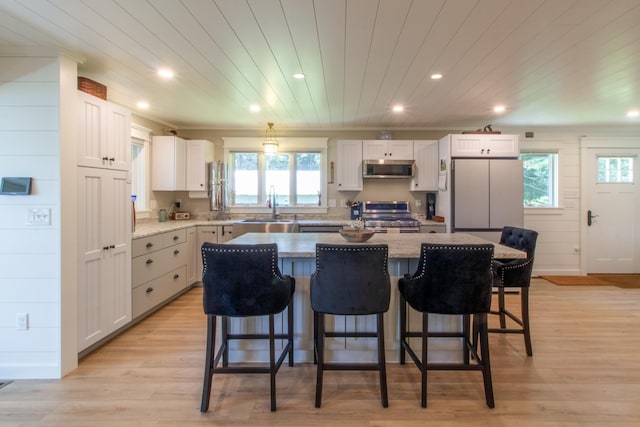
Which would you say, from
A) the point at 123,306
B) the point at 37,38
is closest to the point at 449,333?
the point at 123,306

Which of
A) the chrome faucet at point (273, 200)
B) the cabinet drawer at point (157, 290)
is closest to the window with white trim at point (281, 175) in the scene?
the chrome faucet at point (273, 200)

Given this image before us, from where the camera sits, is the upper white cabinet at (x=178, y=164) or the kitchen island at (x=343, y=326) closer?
the kitchen island at (x=343, y=326)

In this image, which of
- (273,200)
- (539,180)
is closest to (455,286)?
(273,200)

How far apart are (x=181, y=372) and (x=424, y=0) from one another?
2.88 meters

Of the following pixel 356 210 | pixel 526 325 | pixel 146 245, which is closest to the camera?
pixel 526 325

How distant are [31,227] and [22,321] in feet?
2.20

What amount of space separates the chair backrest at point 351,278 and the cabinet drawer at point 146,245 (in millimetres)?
2141

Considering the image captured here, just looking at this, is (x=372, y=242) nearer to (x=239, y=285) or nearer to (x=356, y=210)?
(x=239, y=285)

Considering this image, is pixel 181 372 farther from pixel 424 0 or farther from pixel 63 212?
pixel 424 0

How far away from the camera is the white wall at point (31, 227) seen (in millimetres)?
2314

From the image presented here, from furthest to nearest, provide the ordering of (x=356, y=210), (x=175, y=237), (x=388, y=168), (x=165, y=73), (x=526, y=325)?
(x=356, y=210) < (x=388, y=168) < (x=175, y=237) < (x=165, y=73) < (x=526, y=325)

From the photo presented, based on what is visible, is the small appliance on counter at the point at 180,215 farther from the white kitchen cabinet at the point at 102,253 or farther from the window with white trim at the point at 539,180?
the window with white trim at the point at 539,180

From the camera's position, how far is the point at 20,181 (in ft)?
7.54

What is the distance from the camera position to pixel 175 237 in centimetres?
404
